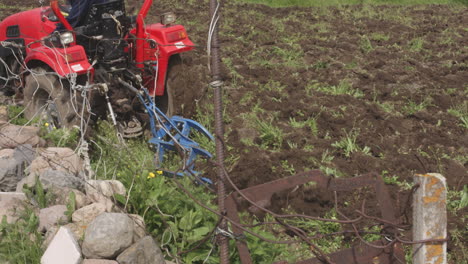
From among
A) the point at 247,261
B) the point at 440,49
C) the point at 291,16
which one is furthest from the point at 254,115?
the point at 291,16

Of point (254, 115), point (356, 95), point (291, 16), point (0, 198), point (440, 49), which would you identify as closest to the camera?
point (0, 198)

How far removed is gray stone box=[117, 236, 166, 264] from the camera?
2.93 meters

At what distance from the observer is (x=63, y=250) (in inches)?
115

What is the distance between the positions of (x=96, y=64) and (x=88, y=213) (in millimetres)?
2170

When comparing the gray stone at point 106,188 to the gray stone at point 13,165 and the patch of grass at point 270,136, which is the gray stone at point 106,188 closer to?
the gray stone at point 13,165

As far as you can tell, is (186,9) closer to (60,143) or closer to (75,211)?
(60,143)

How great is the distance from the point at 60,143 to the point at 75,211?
1.34 meters

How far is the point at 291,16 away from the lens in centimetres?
1066

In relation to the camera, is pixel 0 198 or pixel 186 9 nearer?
pixel 0 198

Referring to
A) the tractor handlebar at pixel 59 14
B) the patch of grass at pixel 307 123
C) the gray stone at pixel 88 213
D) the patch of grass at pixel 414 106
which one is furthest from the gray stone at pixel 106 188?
the patch of grass at pixel 414 106

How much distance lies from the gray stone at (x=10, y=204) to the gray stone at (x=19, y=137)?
0.79m

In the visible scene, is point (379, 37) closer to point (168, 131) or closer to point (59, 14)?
point (168, 131)

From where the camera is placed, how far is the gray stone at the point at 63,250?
2.90 meters

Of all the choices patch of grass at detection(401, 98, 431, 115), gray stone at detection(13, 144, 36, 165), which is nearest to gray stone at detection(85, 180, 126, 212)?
gray stone at detection(13, 144, 36, 165)
